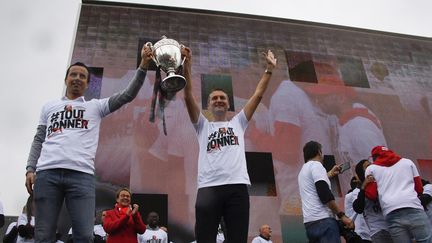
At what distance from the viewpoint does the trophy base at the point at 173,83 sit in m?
2.55

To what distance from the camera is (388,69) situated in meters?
10.1

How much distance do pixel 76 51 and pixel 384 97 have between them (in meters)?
7.40

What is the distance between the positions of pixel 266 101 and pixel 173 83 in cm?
627

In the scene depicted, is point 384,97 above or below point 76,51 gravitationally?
below

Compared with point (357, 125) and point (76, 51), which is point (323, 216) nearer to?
point (357, 125)

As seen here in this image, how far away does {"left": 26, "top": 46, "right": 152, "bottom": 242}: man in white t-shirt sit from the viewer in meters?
2.07

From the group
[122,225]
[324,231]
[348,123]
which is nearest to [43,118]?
[122,225]

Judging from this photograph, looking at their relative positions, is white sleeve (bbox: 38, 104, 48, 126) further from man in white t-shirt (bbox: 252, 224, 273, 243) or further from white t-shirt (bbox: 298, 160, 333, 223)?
man in white t-shirt (bbox: 252, 224, 273, 243)

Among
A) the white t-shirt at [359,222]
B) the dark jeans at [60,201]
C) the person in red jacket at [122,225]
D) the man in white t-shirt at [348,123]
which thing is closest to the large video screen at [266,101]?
the man in white t-shirt at [348,123]

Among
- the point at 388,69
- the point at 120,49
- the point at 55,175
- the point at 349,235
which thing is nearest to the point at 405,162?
the point at 349,235

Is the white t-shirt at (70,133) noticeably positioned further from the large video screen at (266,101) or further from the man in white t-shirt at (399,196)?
the large video screen at (266,101)

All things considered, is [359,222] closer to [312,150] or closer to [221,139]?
[312,150]

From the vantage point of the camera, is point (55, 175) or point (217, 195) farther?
point (217, 195)

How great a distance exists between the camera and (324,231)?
2783 mm
